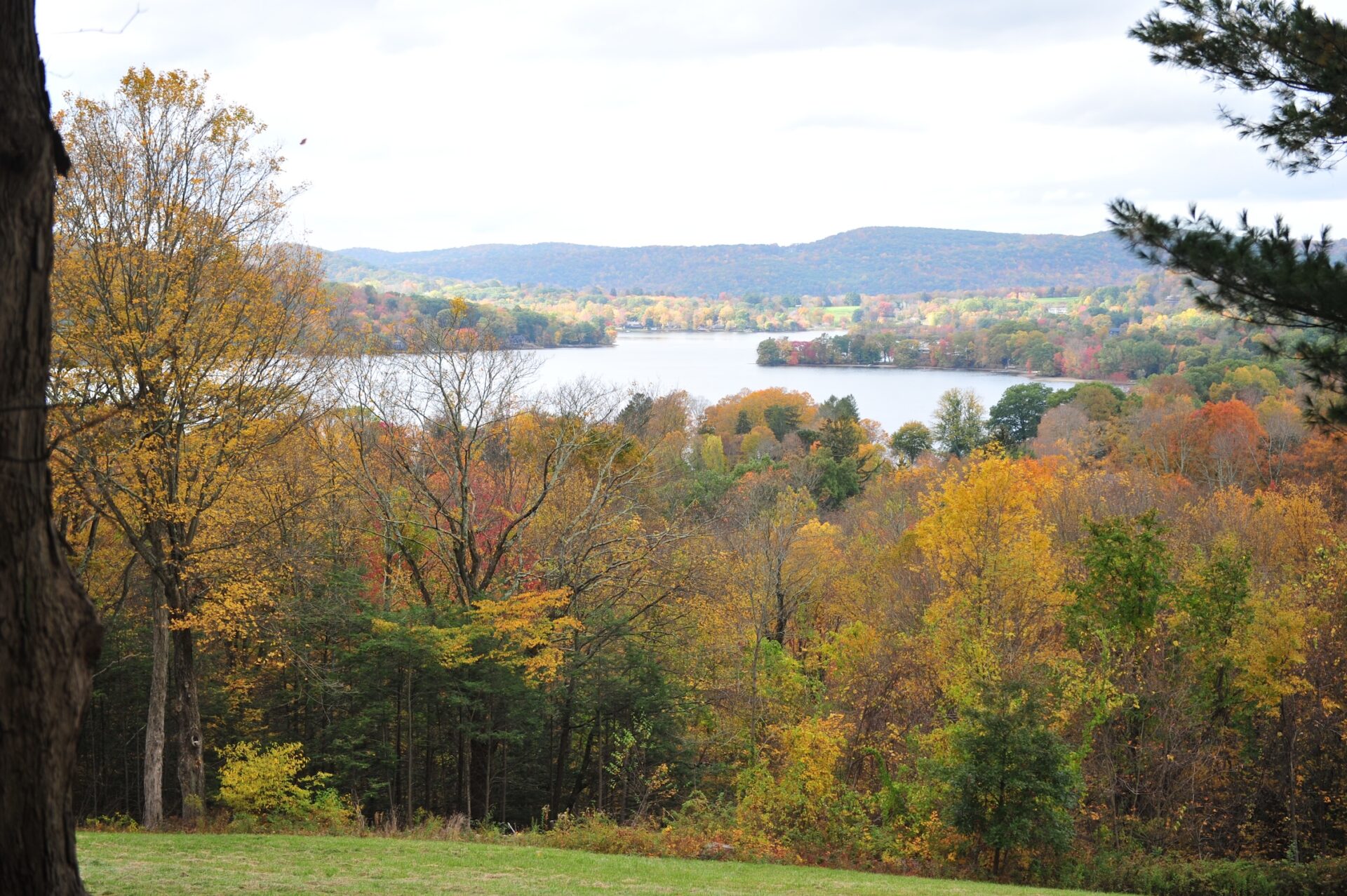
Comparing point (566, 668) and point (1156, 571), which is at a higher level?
point (1156, 571)

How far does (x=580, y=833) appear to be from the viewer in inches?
670

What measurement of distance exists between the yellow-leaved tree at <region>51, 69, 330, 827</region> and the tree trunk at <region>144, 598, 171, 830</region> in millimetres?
31

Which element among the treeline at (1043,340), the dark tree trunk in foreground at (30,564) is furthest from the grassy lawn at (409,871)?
the treeline at (1043,340)

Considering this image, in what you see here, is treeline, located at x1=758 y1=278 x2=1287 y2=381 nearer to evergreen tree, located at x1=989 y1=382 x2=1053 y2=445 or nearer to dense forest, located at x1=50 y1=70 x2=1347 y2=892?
evergreen tree, located at x1=989 y1=382 x2=1053 y2=445

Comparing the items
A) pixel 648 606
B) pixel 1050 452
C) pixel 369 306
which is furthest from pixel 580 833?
pixel 1050 452

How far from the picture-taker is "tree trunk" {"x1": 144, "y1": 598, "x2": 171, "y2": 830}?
15.7 meters

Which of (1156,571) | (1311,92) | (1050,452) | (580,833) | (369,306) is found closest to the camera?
(1311,92)

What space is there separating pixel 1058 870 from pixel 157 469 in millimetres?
17098

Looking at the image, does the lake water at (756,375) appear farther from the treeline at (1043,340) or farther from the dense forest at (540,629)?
the dense forest at (540,629)

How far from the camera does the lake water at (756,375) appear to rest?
305ft

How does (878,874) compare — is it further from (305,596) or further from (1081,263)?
(1081,263)

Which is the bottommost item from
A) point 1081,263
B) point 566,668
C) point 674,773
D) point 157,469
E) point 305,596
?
point 674,773

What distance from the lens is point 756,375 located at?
121562 millimetres

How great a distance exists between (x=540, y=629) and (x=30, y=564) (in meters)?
16.6
